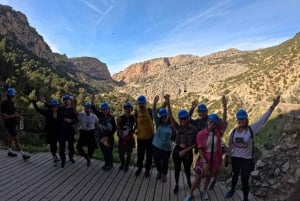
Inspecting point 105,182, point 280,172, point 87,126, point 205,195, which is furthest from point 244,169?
point 87,126

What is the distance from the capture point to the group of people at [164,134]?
5.96 meters

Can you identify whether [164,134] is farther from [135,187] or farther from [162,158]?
[135,187]

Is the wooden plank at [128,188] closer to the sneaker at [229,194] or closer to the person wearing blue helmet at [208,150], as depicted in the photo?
the person wearing blue helmet at [208,150]

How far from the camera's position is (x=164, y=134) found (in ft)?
22.8

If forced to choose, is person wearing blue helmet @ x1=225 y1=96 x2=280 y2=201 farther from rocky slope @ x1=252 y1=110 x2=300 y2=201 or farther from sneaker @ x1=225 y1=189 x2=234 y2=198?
rocky slope @ x1=252 y1=110 x2=300 y2=201

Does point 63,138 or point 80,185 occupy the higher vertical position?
point 63,138

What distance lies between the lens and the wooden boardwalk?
20.0 feet

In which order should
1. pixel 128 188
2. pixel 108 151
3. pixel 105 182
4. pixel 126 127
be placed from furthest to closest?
pixel 108 151 < pixel 126 127 < pixel 105 182 < pixel 128 188

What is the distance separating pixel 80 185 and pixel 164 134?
74.1 inches

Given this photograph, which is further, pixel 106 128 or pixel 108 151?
pixel 108 151

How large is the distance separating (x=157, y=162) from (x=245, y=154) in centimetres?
199

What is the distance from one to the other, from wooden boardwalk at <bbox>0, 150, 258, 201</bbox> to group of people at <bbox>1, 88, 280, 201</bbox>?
0.70 feet

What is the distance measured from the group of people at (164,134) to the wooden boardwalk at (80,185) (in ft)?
0.70

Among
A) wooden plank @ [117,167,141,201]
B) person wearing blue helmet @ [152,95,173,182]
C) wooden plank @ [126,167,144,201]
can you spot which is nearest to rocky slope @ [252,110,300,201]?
person wearing blue helmet @ [152,95,173,182]
